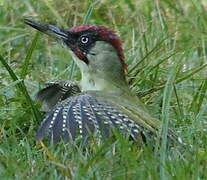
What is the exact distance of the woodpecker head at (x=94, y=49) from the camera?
622 centimetres

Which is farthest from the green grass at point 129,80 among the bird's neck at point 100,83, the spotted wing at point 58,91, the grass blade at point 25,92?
the bird's neck at point 100,83

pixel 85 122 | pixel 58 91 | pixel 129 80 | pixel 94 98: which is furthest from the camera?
pixel 129 80

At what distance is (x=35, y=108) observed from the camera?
5.77m

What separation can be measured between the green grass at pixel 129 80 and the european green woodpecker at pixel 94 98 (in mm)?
127

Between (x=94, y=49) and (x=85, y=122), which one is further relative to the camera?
(x=94, y=49)

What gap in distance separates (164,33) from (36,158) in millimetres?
2537

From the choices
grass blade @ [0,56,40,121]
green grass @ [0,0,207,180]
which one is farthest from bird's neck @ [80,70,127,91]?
grass blade @ [0,56,40,121]

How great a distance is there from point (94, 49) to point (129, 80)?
337mm

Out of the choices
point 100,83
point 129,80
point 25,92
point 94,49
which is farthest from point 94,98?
point 129,80

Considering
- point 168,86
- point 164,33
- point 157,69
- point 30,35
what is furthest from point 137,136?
point 30,35

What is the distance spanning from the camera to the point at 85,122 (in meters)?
5.23

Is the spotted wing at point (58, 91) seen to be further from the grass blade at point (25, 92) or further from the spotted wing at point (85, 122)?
the spotted wing at point (85, 122)

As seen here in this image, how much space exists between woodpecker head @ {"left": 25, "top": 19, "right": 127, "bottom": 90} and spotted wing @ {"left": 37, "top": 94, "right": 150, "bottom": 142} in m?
0.75

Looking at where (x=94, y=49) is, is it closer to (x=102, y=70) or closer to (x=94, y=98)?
(x=102, y=70)
